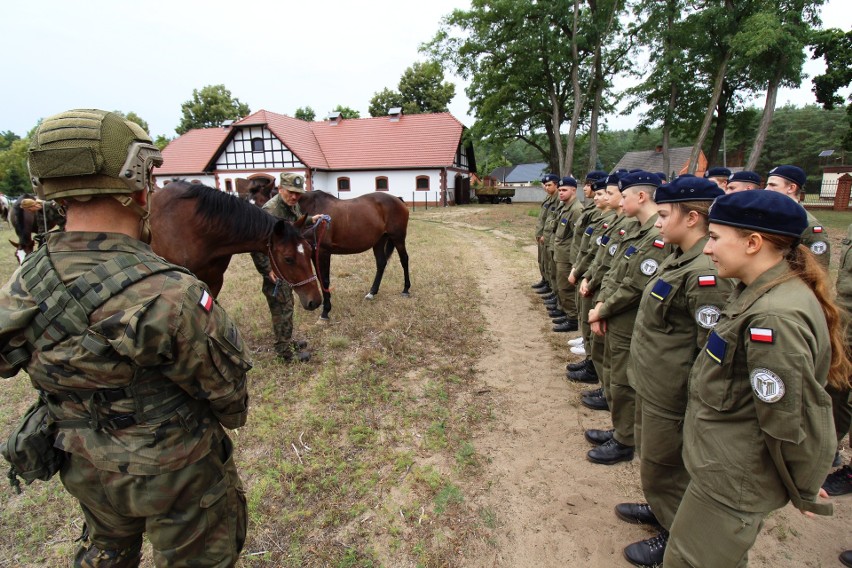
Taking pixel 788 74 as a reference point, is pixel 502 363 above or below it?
below

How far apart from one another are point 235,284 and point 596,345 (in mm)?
6773

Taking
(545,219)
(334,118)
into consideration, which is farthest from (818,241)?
(334,118)

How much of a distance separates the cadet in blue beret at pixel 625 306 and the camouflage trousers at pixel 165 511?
2455 millimetres

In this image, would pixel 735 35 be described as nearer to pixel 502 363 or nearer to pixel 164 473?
pixel 502 363

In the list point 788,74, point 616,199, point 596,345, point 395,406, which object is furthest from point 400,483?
point 788,74

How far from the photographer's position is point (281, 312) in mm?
4301

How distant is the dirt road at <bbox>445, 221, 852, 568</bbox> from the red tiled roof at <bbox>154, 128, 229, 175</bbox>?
32.8 m

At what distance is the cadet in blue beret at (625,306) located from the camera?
271 cm

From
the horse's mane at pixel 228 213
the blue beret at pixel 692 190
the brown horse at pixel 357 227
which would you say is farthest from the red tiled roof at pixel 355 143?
the blue beret at pixel 692 190

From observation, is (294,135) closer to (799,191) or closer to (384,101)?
(384,101)

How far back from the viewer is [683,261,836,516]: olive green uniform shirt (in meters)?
1.32

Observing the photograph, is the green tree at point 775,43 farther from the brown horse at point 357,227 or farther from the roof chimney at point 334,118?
the roof chimney at point 334,118

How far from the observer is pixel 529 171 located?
218 ft

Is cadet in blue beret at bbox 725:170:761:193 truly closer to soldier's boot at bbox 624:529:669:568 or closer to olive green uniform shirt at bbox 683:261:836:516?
olive green uniform shirt at bbox 683:261:836:516
